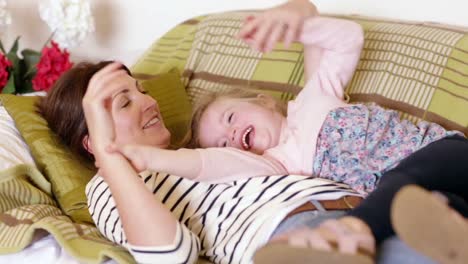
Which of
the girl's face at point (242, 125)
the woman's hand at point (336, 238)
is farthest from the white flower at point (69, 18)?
the woman's hand at point (336, 238)

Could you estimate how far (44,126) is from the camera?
1674 mm

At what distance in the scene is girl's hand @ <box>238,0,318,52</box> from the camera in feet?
4.19

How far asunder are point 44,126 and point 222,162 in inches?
22.2

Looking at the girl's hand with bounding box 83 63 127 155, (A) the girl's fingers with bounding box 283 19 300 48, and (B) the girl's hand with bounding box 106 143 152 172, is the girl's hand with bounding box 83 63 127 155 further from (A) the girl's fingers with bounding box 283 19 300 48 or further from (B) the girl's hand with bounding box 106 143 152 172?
(A) the girl's fingers with bounding box 283 19 300 48

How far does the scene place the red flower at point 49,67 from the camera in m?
2.22

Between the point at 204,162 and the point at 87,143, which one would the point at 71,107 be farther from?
the point at 204,162

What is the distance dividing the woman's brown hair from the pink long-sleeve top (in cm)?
39

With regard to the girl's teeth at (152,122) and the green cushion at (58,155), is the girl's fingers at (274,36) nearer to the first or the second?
the girl's teeth at (152,122)

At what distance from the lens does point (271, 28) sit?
1283 millimetres

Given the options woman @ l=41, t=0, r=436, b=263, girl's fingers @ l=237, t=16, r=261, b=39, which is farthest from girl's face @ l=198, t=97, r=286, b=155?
girl's fingers @ l=237, t=16, r=261, b=39

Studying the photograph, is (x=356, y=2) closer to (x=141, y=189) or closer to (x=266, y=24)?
(x=266, y=24)

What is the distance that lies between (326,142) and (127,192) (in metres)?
0.40

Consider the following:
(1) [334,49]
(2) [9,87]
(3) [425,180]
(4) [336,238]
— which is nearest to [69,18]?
(2) [9,87]

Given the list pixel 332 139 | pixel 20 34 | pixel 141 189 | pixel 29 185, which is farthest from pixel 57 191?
pixel 20 34
